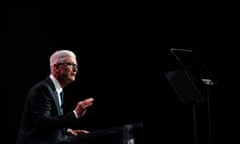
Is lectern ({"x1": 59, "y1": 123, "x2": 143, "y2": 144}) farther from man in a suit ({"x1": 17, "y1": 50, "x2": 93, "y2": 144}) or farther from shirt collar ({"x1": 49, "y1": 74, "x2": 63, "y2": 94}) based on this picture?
shirt collar ({"x1": 49, "y1": 74, "x2": 63, "y2": 94})

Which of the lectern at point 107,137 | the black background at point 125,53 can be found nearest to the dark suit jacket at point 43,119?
the lectern at point 107,137

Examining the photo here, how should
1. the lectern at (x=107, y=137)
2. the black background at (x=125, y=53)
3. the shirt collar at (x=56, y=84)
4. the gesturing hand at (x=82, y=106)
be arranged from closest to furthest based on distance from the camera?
the lectern at (x=107, y=137) → the gesturing hand at (x=82, y=106) → the shirt collar at (x=56, y=84) → the black background at (x=125, y=53)

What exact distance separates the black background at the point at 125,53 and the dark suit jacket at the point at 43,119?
59.0 inches

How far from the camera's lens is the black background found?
3951 millimetres

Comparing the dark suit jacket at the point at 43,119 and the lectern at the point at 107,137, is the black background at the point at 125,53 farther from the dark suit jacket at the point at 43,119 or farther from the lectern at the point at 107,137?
the lectern at the point at 107,137

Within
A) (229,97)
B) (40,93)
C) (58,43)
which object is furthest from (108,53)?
(40,93)

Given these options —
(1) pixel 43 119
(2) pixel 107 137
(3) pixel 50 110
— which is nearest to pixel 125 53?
(3) pixel 50 110

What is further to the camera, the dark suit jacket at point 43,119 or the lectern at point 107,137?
the dark suit jacket at point 43,119

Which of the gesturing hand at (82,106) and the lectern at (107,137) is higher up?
the gesturing hand at (82,106)

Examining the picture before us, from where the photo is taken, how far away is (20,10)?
403 centimetres

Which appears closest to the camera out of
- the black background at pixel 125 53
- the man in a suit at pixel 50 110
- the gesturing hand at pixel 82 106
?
the gesturing hand at pixel 82 106

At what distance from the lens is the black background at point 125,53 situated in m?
3.95

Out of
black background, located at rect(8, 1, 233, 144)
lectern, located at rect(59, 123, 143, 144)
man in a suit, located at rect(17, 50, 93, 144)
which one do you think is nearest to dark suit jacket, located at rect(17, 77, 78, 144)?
man in a suit, located at rect(17, 50, 93, 144)

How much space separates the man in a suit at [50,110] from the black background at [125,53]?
1399mm
